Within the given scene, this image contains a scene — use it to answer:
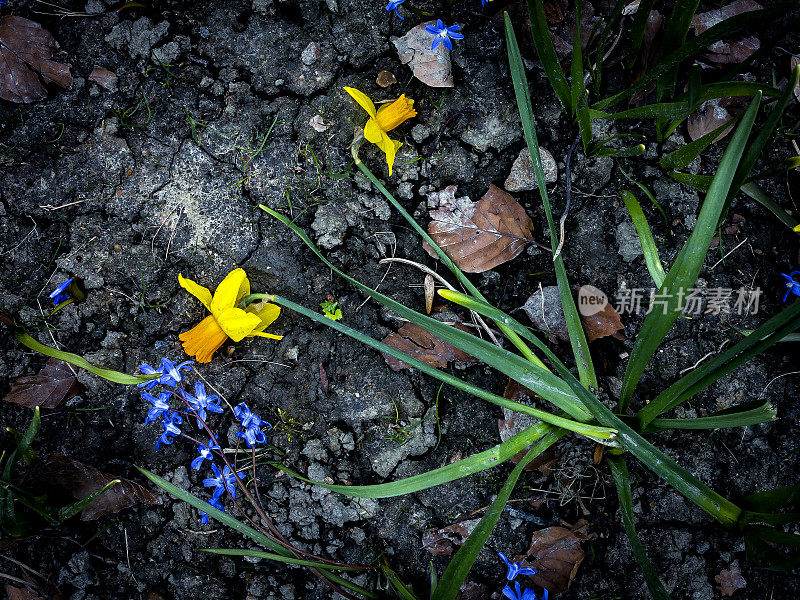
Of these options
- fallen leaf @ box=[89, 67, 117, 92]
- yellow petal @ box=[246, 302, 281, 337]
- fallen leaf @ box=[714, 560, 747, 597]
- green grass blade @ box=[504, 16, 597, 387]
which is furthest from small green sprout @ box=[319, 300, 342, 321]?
fallen leaf @ box=[714, 560, 747, 597]

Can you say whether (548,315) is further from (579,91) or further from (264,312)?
(264,312)

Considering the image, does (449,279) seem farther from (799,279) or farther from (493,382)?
(799,279)

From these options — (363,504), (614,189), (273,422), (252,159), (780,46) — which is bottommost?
(363,504)

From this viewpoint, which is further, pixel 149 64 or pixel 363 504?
pixel 149 64

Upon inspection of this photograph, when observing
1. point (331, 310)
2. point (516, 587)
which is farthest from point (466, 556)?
point (331, 310)

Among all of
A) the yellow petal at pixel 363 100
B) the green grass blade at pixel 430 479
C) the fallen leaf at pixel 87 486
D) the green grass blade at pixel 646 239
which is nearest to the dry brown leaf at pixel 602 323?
the green grass blade at pixel 646 239

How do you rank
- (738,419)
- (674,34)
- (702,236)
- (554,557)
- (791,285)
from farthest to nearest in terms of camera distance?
(791,285), (554,557), (674,34), (738,419), (702,236)

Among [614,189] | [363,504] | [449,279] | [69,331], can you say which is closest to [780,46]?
[614,189]
